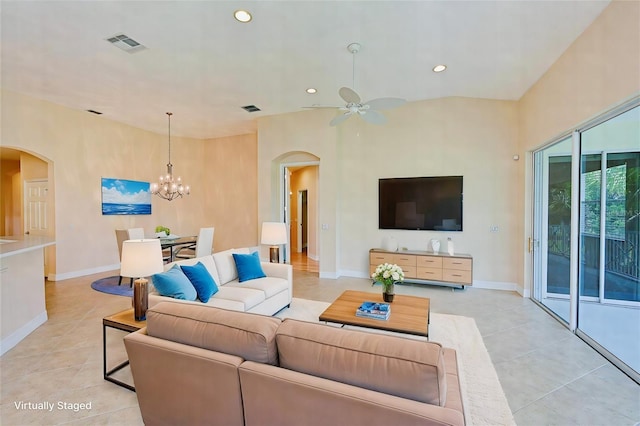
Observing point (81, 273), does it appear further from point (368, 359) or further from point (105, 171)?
point (368, 359)

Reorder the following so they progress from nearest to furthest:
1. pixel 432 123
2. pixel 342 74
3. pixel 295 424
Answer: pixel 295 424 → pixel 342 74 → pixel 432 123

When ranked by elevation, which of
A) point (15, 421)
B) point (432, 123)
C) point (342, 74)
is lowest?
point (15, 421)

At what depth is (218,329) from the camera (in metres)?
1.56

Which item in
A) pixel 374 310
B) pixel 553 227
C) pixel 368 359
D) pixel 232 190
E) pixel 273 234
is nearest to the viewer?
pixel 368 359

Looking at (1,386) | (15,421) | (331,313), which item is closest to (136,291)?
(15,421)

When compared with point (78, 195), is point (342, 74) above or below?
above

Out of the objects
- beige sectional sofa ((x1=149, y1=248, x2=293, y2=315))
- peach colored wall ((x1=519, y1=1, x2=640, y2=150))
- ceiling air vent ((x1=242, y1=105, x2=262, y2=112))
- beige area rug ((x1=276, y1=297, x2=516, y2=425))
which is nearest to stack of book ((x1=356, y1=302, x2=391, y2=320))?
beige area rug ((x1=276, y1=297, x2=516, y2=425))

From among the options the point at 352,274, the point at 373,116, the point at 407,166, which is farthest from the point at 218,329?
the point at 407,166

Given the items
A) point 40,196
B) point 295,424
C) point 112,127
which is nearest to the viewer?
point 295,424

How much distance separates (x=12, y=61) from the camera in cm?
404

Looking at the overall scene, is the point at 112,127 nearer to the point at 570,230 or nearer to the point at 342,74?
the point at 342,74

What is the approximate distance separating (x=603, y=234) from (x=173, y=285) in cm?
474

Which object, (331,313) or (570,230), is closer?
(331,313)

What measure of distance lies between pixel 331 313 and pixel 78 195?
6160 mm
